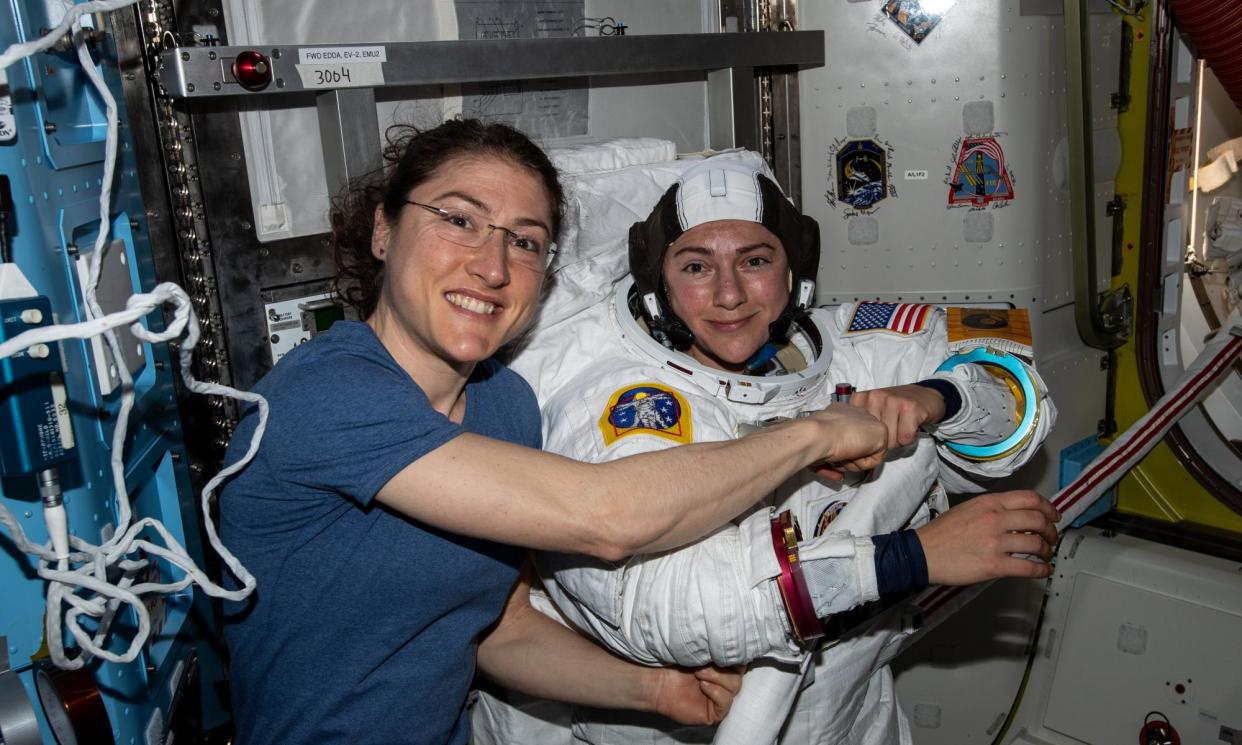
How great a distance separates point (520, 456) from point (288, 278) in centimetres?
111

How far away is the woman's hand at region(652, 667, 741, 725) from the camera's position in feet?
6.02

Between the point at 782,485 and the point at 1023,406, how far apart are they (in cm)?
57

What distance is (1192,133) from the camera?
10.9 ft

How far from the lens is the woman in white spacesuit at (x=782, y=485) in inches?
63.6

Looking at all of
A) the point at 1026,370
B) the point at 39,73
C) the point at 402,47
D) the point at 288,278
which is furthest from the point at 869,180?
the point at 39,73

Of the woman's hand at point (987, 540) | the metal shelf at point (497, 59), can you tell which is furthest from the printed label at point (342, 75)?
the woman's hand at point (987, 540)

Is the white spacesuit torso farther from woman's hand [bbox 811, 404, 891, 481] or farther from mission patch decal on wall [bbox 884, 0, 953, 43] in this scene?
mission patch decal on wall [bbox 884, 0, 953, 43]

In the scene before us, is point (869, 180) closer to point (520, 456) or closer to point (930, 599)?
point (930, 599)

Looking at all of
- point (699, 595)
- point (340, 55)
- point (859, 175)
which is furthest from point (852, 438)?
point (859, 175)

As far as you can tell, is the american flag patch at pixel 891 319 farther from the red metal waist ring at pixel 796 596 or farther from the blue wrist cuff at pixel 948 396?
the red metal waist ring at pixel 796 596

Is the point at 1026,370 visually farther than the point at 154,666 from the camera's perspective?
Yes

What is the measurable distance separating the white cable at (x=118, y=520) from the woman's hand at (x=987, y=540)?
1190 millimetres

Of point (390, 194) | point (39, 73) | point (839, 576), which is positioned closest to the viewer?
point (39, 73)

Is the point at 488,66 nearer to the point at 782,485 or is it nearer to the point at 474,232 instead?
the point at 474,232
